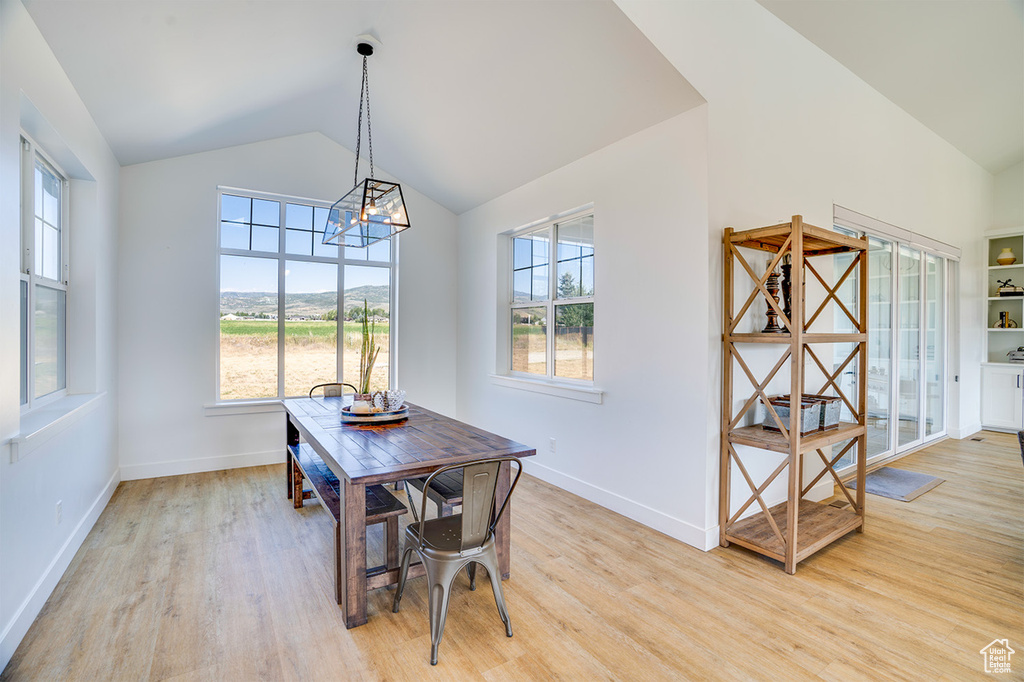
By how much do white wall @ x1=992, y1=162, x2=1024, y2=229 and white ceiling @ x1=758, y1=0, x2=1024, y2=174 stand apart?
1.31 meters

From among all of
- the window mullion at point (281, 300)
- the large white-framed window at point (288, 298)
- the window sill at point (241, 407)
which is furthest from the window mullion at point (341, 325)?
the window sill at point (241, 407)

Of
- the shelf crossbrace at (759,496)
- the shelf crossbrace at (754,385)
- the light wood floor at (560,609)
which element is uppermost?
the shelf crossbrace at (754,385)

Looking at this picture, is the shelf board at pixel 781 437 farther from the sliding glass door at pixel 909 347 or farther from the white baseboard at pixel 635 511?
the sliding glass door at pixel 909 347

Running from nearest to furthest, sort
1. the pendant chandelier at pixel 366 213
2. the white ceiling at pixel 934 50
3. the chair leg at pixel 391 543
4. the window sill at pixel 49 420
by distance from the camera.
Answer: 1. the window sill at pixel 49 420
2. the chair leg at pixel 391 543
3. the pendant chandelier at pixel 366 213
4. the white ceiling at pixel 934 50

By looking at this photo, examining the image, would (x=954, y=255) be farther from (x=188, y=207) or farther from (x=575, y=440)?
(x=188, y=207)

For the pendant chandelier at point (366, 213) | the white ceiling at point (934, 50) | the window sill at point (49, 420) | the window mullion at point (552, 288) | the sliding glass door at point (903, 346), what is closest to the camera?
the window sill at point (49, 420)

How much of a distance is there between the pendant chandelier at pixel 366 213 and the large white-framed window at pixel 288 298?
1.68 m

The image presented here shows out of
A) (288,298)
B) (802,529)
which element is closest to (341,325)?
(288,298)

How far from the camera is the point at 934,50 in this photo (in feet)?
12.1

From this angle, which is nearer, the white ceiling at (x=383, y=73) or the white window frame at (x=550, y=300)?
the white ceiling at (x=383, y=73)

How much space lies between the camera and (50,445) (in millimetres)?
2352

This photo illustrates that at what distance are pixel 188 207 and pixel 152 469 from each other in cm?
234

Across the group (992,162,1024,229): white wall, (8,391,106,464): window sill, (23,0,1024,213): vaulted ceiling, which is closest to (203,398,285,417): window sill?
(8,391,106,464): window sill

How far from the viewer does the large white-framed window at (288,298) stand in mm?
4496
